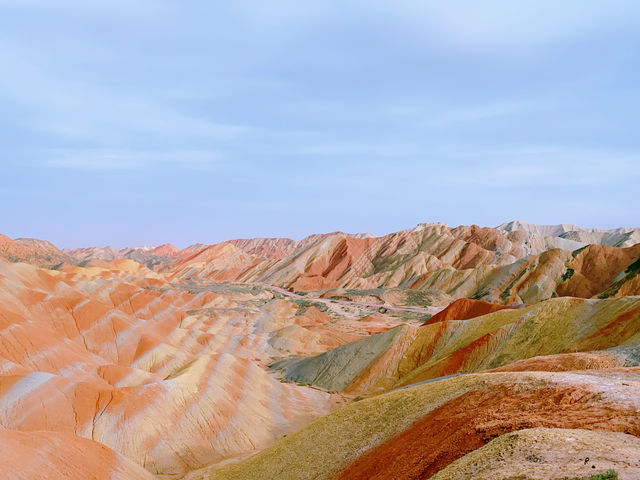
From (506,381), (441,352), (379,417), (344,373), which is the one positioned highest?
(506,381)

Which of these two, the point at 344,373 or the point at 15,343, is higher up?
the point at 15,343

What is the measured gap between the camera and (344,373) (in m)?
53.3

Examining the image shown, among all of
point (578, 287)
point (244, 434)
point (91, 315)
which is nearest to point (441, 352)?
point (244, 434)

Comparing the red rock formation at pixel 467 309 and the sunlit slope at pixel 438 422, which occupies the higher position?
the sunlit slope at pixel 438 422

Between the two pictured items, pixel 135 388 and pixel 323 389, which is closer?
pixel 135 388

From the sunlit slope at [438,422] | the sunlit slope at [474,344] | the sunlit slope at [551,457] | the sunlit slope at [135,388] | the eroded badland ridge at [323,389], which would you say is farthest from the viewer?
the sunlit slope at [474,344]

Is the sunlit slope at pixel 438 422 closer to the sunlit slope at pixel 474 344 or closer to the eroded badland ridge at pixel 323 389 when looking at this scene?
the eroded badland ridge at pixel 323 389

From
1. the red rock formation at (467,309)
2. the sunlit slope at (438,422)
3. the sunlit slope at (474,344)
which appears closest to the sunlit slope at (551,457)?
the sunlit slope at (438,422)

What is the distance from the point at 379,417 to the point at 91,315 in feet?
151

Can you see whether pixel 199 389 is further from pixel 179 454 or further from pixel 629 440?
pixel 629 440

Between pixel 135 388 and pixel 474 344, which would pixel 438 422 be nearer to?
pixel 135 388

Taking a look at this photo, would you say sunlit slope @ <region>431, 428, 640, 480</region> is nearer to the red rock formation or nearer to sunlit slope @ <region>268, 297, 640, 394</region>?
sunlit slope @ <region>268, 297, 640, 394</region>

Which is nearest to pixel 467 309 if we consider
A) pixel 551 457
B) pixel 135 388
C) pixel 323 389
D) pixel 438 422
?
pixel 323 389

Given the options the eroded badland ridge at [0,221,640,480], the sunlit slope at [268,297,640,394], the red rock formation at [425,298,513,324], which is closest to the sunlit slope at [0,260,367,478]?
the eroded badland ridge at [0,221,640,480]
